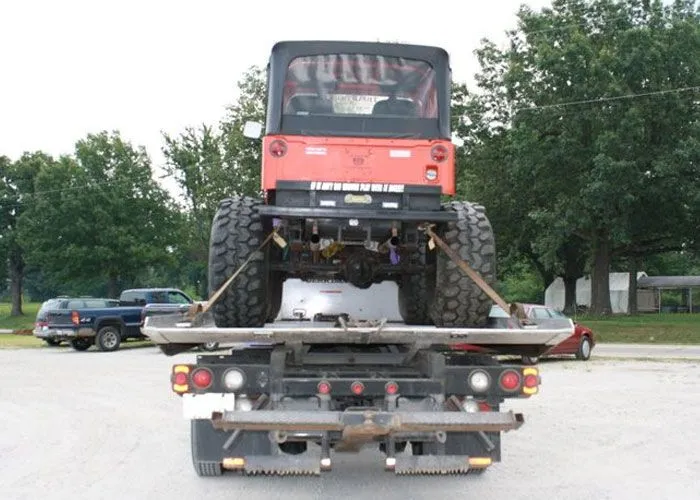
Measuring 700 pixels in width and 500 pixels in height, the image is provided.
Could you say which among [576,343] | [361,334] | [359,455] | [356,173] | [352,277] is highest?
[356,173]

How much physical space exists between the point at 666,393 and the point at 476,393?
28.3 feet

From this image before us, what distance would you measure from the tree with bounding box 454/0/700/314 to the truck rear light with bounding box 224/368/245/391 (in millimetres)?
27779

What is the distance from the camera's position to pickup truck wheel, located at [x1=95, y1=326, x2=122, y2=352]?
2553 cm

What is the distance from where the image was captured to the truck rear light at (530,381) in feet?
21.2

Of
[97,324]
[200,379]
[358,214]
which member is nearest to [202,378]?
[200,379]

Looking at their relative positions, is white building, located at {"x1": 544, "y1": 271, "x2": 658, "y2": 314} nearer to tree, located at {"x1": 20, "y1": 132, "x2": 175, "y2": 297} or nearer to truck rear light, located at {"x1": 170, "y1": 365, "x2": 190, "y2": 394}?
tree, located at {"x1": 20, "y1": 132, "x2": 175, "y2": 297}

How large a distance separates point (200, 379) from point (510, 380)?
228 cm

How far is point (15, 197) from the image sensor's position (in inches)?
2502

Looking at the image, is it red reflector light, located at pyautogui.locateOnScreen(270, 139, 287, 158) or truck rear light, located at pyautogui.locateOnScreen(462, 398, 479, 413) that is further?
red reflector light, located at pyautogui.locateOnScreen(270, 139, 287, 158)

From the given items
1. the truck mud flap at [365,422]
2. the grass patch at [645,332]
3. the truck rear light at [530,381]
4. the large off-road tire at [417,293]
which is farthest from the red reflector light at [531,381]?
the grass patch at [645,332]

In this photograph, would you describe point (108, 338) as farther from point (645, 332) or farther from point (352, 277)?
point (352, 277)

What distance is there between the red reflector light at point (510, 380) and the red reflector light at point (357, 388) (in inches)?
41.1

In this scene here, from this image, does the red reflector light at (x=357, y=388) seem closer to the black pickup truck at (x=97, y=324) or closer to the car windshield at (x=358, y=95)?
the car windshield at (x=358, y=95)

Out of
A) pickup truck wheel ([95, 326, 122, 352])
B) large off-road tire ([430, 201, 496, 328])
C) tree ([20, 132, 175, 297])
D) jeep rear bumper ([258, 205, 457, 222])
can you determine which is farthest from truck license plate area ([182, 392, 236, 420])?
tree ([20, 132, 175, 297])
